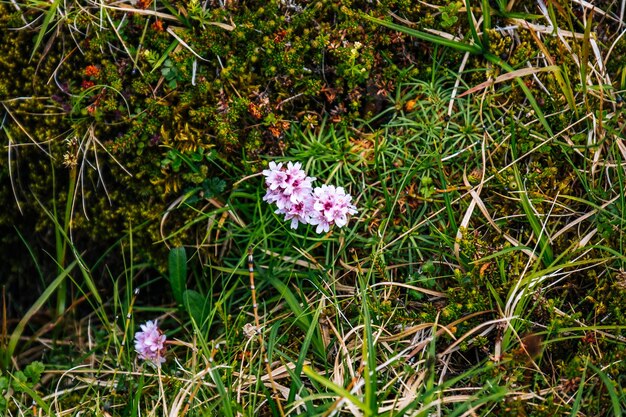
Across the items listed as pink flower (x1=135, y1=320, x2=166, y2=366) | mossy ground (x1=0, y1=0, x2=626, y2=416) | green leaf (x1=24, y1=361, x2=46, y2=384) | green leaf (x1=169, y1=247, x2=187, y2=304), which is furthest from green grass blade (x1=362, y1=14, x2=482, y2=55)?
green leaf (x1=24, y1=361, x2=46, y2=384)

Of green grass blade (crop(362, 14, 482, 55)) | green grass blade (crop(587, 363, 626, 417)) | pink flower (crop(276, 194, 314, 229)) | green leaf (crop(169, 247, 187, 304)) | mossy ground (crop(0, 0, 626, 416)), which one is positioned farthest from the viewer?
green leaf (crop(169, 247, 187, 304))

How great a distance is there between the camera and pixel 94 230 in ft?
10.1

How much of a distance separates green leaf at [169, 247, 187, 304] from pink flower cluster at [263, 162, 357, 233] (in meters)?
0.51

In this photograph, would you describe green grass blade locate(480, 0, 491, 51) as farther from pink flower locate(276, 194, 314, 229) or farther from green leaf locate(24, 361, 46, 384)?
green leaf locate(24, 361, 46, 384)

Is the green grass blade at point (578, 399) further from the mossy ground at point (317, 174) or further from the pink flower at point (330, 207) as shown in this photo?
the pink flower at point (330, 207)

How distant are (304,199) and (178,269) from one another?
698 mm

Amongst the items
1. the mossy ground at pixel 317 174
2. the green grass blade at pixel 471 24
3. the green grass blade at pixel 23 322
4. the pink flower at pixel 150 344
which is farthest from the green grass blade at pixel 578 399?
the green grass blade at pixel 23 322

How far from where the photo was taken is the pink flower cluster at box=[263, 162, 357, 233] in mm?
A: 2672

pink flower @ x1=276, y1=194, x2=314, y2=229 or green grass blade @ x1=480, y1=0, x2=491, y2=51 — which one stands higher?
green grass blade @ x1=480, y1=0, x2=491, y2=51

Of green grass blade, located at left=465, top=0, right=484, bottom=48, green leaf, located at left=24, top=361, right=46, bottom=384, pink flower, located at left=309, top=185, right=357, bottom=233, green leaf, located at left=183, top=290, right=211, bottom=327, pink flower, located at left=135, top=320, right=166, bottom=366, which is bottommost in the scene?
green leaf, located at left=24, top=361, right=46, bottom=384

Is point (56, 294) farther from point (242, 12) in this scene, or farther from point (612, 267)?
point (612, 267)

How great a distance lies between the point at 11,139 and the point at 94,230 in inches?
22.6

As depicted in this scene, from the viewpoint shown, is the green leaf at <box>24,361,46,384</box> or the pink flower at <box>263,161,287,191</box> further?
the green leaf at <box>24,361,46,384</box>

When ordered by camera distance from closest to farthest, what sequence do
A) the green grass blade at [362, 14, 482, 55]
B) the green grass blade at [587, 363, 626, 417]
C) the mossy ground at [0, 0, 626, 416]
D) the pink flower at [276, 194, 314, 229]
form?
the green grass blade at [587, 363, 626, 417]
the mossy ground at [0, 0, 626, 416]
the pink flower at [276, 194, 314, 229]
the green grass blade at [362, 14, 482, 55]
